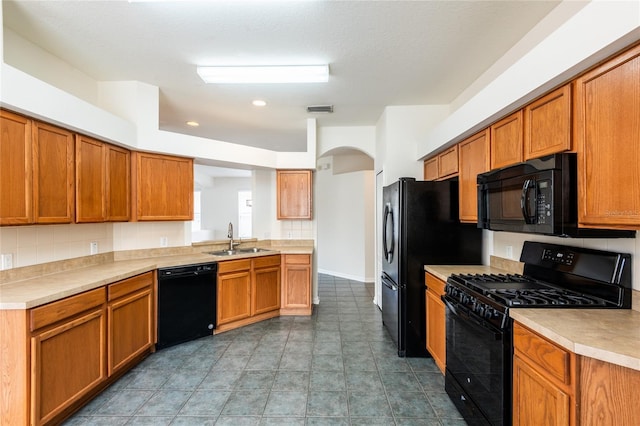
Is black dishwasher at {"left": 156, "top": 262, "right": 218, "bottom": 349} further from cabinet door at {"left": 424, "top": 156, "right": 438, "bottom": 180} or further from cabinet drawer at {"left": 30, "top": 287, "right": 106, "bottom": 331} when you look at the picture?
cabinet door at {"left": 424, "top": 156, "right": 438, "bottom": 180}

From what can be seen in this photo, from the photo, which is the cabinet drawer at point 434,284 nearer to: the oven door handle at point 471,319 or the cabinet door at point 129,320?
the oven door handle at point 471,319

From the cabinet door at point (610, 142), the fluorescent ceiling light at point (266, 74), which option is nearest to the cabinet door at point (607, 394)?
the cabinet door at point (610, 142)

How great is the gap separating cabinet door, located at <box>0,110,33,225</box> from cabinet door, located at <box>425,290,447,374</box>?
10.6 ft

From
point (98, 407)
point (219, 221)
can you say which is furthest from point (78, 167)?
point (219, 221)

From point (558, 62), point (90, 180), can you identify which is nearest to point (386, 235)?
point (558, 62)

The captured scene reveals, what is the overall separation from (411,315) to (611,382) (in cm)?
182

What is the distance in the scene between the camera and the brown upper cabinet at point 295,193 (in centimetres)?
431

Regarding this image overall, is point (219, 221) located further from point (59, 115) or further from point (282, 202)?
point (59, 115)

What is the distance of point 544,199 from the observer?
1590 mm

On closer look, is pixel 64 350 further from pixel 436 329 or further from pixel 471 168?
pixel 471 168

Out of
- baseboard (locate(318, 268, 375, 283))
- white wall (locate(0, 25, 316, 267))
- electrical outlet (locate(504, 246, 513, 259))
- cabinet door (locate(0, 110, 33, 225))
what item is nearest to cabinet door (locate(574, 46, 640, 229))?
electrical outlet (locate(504, 246, 513, 259))

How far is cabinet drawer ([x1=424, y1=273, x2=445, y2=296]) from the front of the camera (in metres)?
2.46

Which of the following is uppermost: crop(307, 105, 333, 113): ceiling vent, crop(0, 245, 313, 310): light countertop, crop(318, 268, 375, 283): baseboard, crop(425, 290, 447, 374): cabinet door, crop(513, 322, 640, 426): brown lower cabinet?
crop(307, 105, 333, 113): ceiling vent

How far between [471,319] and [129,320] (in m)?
2.77
